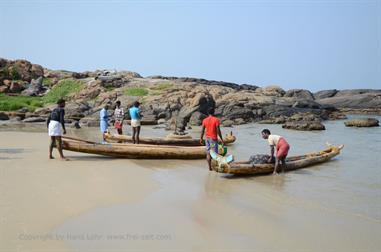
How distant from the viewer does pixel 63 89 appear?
40281mm

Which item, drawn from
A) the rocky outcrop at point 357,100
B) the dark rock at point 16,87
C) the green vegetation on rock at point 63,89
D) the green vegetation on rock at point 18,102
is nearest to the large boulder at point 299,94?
the rocky outcrop at point 357,100

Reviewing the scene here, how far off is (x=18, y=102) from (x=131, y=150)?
26.6 meters

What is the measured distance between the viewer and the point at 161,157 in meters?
12.6

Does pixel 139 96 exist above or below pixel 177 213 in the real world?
above

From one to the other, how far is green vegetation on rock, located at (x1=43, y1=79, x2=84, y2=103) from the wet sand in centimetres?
2817

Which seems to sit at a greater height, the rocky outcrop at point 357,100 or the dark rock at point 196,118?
the rocky outcrop at point 357,100

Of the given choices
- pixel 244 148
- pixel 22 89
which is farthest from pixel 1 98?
pixel 244 148

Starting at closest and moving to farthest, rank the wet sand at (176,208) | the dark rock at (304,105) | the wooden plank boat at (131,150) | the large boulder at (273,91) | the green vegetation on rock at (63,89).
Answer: the wet sand at (176,208), the wooden plank boat at (131,150), the green vegetation on rock at (63,89), the dark rock at (304,105), the large boulder at (273,91)

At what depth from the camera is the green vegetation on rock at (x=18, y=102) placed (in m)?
33.1

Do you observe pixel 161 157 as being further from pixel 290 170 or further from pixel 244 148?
pixel 244 148

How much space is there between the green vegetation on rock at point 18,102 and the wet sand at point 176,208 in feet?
78.2

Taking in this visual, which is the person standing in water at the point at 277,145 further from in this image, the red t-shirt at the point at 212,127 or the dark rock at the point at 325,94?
the dark rock at the point at 325,94

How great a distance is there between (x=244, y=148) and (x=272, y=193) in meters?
8.57

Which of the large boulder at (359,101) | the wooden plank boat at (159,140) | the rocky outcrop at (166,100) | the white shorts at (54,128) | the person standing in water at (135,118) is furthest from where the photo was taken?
the large boulder at (359,101)
